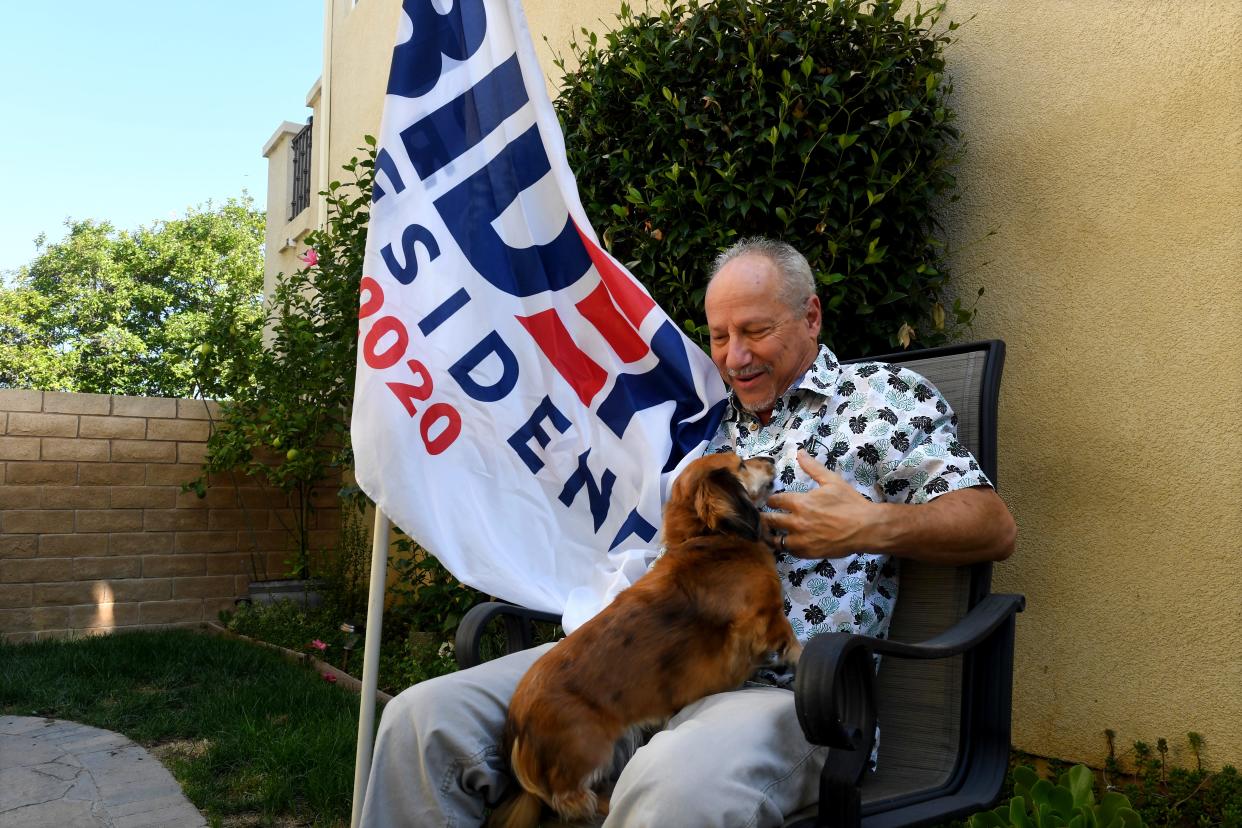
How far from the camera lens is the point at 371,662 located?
2201 millimetres

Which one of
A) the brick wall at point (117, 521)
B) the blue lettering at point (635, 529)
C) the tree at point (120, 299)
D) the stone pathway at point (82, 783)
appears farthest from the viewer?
the tree at point (120, 299)

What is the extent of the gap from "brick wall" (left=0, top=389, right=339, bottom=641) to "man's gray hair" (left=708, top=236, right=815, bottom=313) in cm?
623

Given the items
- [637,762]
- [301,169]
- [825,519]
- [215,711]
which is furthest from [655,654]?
[301,169]

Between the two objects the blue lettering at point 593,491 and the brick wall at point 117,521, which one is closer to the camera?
the blue lettering at point 593,491

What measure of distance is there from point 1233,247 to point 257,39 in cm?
3743

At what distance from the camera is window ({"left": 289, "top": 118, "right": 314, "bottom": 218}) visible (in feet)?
38.8

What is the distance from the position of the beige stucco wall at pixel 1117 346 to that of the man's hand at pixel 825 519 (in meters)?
1.19

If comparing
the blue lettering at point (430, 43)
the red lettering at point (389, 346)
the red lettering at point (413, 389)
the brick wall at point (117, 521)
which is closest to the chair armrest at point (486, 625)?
the red lettering at point (413, 389)

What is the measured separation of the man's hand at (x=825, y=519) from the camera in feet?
6.11

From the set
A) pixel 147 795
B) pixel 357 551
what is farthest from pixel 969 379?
pixel 357 551

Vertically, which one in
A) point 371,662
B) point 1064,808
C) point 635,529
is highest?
point 635,529

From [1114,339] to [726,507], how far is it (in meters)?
1.53

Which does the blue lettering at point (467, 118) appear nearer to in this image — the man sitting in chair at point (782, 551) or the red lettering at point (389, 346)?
the red lettering at point (389, 346)

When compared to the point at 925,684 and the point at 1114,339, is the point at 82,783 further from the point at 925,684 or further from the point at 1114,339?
the point at 1114,339
